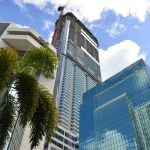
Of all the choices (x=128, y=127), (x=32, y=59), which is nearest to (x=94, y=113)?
(x=128, y=127)

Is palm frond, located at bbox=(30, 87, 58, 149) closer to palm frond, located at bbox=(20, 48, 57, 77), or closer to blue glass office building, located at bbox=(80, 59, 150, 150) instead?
palm frond, located at bbox=(20, 48, 57, 77)

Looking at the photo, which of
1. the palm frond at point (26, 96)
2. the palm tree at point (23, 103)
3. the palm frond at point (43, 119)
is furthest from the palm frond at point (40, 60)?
the palm frond at point (26, 96)

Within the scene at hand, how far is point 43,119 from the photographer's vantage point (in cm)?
1077

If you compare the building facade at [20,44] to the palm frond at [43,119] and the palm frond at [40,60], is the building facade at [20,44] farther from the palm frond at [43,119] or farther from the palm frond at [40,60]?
the palm frond at [43,119]

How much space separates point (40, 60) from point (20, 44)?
10.4 metres

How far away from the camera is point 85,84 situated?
190875mm

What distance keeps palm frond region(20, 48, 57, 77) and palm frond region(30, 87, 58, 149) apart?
5.24 ft

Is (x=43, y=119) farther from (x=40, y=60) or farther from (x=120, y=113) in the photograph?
(x=120, y=113)

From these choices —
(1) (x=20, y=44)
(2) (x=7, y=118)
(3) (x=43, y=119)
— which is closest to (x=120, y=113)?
(1) (x=20, y=44)

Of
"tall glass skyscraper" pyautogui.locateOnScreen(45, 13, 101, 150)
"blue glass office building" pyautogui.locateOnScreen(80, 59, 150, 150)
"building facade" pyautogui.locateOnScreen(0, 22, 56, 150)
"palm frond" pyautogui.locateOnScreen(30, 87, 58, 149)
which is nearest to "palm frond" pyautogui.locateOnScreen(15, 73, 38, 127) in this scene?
"palm frond" pyautogui.locateOnScreen(30, 87, 58, 149)

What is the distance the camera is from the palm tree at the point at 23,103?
9750 millimetres

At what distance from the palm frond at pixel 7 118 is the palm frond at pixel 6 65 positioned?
1174mm

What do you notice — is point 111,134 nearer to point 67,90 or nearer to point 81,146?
point 81,146

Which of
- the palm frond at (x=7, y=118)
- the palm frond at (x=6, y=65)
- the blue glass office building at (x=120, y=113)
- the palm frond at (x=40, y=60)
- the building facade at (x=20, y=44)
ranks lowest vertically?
the palm frond at (x=7, y=118)
